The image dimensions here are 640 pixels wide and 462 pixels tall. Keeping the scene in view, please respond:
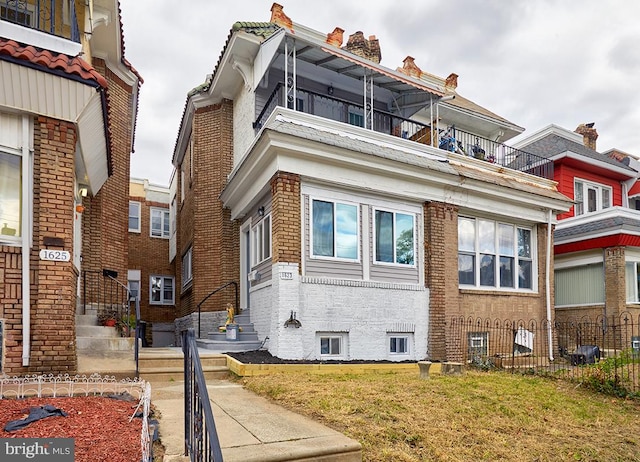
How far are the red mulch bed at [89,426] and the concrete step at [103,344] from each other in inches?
140

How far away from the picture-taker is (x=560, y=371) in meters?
9.69

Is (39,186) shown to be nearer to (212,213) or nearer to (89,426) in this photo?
(89,426)

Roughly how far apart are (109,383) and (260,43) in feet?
30.4

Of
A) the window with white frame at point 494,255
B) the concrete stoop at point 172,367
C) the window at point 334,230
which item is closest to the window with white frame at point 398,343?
the window at point 334,230

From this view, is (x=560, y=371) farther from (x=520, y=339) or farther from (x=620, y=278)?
(x=620, y=278)

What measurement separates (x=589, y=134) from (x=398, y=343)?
19566mm

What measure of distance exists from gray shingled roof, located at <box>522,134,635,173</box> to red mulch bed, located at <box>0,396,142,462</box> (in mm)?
19747

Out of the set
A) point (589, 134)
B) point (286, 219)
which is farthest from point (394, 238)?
point (589, 134)

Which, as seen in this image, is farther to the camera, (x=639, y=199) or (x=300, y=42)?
(x=639, y=199)

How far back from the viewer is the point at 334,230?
11.0m

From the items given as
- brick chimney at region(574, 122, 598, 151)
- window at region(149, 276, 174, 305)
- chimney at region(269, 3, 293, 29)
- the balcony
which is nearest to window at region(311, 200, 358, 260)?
the balcony

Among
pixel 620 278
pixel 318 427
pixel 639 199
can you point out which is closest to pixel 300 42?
pixel 318 427

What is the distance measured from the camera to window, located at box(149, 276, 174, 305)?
74.6ft

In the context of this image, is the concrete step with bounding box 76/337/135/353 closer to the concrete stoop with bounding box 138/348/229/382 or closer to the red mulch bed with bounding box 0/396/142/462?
the concrete stoop with bounding box 138/348/229/382
